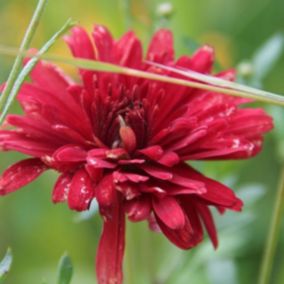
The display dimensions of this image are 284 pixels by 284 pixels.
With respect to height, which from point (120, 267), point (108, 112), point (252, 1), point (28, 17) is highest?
point (252, 1)

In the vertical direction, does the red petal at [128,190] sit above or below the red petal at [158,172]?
below

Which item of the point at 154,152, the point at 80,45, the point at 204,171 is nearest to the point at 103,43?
the point at 80,45

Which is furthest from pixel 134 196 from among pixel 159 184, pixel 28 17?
pixel 28 17

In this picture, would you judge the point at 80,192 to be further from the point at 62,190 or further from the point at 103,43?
the point at 103,43

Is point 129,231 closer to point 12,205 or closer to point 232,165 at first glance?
point 232,165

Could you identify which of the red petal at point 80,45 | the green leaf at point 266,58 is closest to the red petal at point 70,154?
the red petal at point 80,45

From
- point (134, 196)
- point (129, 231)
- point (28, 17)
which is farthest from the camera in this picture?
point (28, 17)

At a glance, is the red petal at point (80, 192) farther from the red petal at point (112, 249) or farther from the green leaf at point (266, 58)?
the green leaf at point (266, 58)
